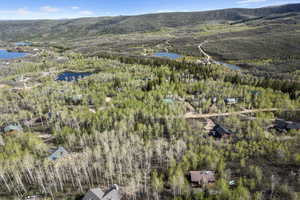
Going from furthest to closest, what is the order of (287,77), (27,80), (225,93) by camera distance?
(27,80) < (287,77) < (225,93)

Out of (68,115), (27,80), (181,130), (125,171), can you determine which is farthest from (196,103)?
(27,80)

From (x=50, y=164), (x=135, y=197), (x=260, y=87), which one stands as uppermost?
(x=260, y=87)

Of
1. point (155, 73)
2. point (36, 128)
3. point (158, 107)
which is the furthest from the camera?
point (155, 73)

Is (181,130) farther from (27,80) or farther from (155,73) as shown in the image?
(27,80)

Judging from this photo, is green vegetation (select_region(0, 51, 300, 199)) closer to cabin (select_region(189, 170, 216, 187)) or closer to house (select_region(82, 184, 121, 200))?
cabin (select_region(189, 170, 216, 187))

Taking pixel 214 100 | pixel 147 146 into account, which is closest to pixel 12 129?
pixel 147 146

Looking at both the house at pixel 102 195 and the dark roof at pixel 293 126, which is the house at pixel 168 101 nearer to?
the dark roof at pixel 293 126
